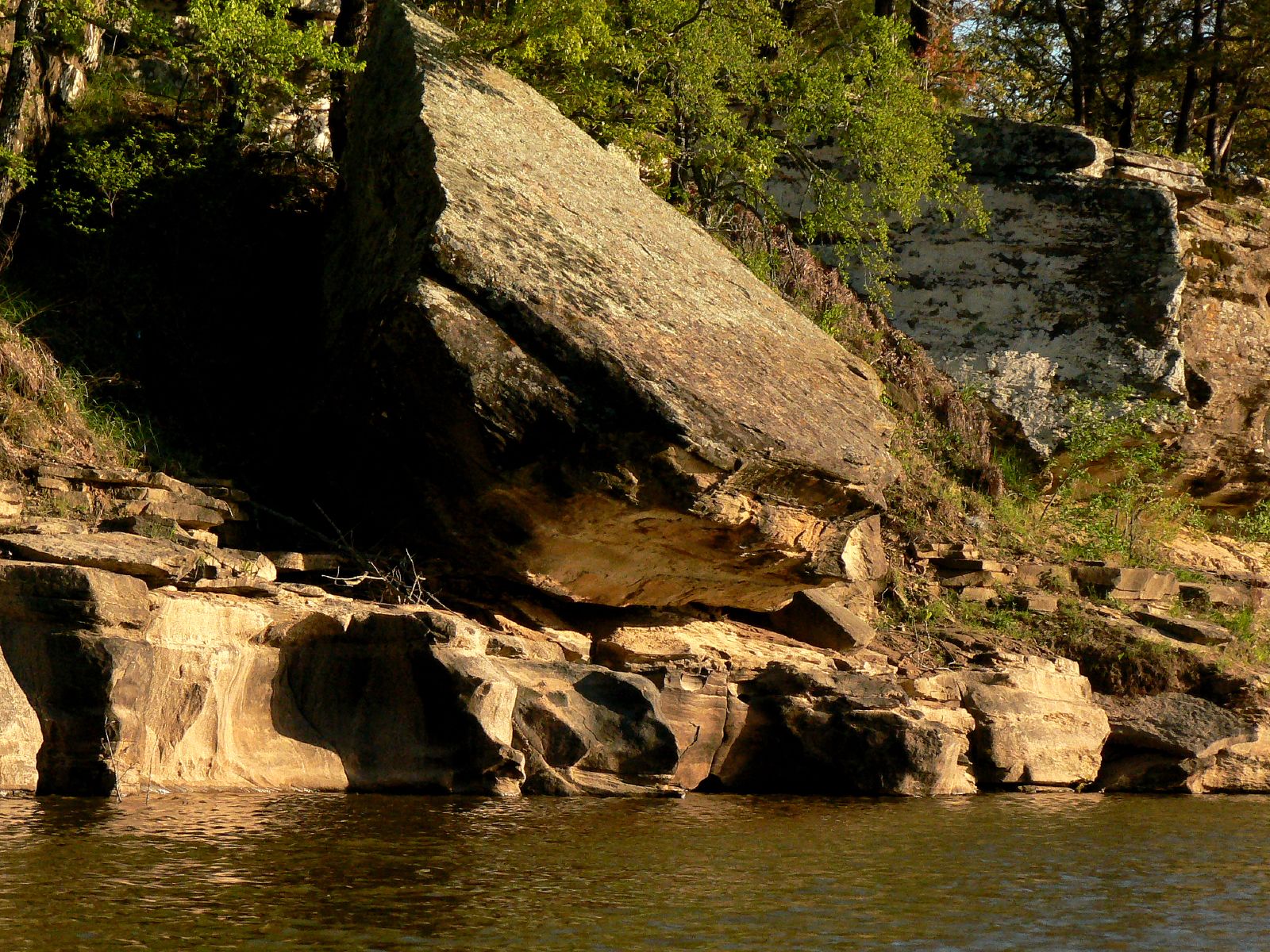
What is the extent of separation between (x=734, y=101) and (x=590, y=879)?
982 centimetres

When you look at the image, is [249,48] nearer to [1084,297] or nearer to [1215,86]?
[1084,297]

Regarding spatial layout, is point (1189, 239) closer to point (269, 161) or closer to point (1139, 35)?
point (1139, 35)

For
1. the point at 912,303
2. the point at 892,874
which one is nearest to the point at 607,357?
the point at 892,874

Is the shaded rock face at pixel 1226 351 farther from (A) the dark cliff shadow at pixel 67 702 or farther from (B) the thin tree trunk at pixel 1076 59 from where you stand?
(A) the dark cliff shadow at pixel 67 702

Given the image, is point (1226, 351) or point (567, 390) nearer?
point (567, 390)

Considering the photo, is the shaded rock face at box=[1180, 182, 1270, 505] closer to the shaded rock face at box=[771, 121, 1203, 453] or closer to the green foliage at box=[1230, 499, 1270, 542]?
the green foliage at box=[1230, 499, 1270, 542]

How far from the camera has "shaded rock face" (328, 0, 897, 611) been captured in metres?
7.41

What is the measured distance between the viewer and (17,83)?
365 inches

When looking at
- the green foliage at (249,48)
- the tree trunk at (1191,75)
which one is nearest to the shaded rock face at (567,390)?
the green foliage at (249,48)

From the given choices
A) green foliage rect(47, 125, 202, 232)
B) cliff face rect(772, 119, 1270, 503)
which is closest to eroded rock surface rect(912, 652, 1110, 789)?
cliff face rect(772, 119, 1270, 503)

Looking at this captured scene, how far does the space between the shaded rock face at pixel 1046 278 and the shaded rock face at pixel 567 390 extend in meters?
4.75

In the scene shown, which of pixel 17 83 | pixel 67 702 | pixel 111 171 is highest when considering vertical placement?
pixel 17 83

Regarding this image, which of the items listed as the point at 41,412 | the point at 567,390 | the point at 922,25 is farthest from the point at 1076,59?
the point at 41,412

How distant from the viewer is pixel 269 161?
36.3ft
